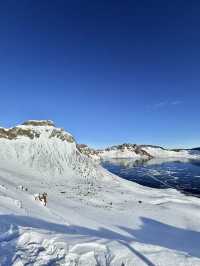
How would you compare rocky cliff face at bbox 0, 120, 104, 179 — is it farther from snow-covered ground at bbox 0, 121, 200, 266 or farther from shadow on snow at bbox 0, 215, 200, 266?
shadow on snow at bbox 0, 215, 200, 266

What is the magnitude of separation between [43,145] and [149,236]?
49.0 m

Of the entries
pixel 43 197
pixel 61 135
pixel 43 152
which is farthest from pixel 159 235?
pixel 61 135

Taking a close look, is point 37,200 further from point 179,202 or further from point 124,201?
point 179,202

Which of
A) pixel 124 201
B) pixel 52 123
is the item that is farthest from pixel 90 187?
pixel 52 123

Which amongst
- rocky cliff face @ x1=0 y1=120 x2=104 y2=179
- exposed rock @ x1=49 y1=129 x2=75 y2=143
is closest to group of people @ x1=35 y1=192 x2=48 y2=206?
rocky cliff face @ x1=0 y1=120 x2=104 y2=179

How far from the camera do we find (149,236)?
74.7 ft

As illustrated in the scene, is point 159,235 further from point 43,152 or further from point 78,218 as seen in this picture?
point 43,152

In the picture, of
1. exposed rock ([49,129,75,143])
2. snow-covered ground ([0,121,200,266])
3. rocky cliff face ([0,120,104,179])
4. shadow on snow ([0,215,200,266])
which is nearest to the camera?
snow-covered ground ([0,121,200,266])

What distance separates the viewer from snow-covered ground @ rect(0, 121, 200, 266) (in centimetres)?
903

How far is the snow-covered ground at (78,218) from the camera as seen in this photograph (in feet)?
29.6

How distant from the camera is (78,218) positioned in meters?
23.4

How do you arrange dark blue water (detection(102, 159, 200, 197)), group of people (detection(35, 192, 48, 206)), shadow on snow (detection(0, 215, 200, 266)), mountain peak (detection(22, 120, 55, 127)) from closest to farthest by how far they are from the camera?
shadow on snow (detection(0, 215, 200, 266))
group of people (detection(35, 192, 48, 206))
dark blue water (detection(102, 159, 200, 197))
mountain peak (detection(22, 120, 55, 127))

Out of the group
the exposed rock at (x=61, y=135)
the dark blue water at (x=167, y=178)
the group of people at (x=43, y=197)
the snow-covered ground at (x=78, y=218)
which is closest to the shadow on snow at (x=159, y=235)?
the snow-covered ground at (x=78, y=218)

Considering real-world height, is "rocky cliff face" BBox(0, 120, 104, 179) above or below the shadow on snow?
above
